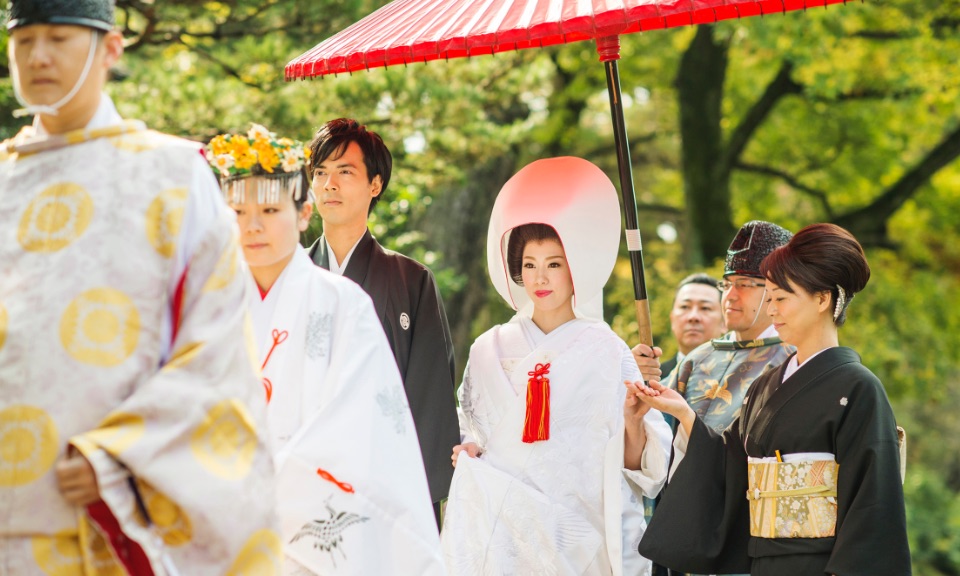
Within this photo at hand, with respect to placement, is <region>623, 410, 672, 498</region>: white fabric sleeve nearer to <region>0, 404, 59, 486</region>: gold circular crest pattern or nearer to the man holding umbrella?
the man holding umbrella

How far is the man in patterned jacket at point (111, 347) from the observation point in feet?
8.14

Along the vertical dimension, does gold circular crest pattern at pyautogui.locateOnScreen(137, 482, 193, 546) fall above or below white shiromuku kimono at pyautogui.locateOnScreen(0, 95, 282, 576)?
below

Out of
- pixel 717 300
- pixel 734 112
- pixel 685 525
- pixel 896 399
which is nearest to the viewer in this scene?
pixel 685 525

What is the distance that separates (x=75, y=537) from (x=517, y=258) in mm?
2504

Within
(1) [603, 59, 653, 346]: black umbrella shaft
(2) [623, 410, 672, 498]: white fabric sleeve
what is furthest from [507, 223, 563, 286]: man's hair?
(2) [623, 410, 672, 498]: white fabric sleeve

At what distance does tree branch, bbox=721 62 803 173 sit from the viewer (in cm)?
1477

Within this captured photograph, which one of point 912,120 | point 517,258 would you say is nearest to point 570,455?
point 517,258

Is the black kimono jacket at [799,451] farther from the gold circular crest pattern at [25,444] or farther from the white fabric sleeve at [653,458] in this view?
the gold circular crest pattern at [25,444]

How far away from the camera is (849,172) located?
1557 cm

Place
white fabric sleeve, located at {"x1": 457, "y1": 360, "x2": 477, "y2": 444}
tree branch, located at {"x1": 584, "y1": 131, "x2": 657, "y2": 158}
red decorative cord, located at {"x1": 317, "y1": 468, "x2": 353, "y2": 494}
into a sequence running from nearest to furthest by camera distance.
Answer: red decorative cord, located at {"x1": 317, "y1": 468, "x2": 353, "y2": 494} → white fabric sleeve, located at {"x1": 457, "y1": 360, "x2": 477, "y2": 444} → tree branch, located at {"x1": 584, "y1": 131, "x2": 657, "y2": 158}

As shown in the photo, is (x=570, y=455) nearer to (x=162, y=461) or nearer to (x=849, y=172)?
(x=162, y=461)

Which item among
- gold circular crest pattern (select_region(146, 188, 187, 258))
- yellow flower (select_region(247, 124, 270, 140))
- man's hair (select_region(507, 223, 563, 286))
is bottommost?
man's hair (select_region(507, 223, 563, 286))

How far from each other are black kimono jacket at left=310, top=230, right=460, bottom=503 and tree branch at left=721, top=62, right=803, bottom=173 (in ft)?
35.1

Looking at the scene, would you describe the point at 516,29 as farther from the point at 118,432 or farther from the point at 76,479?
the point at 76,479
